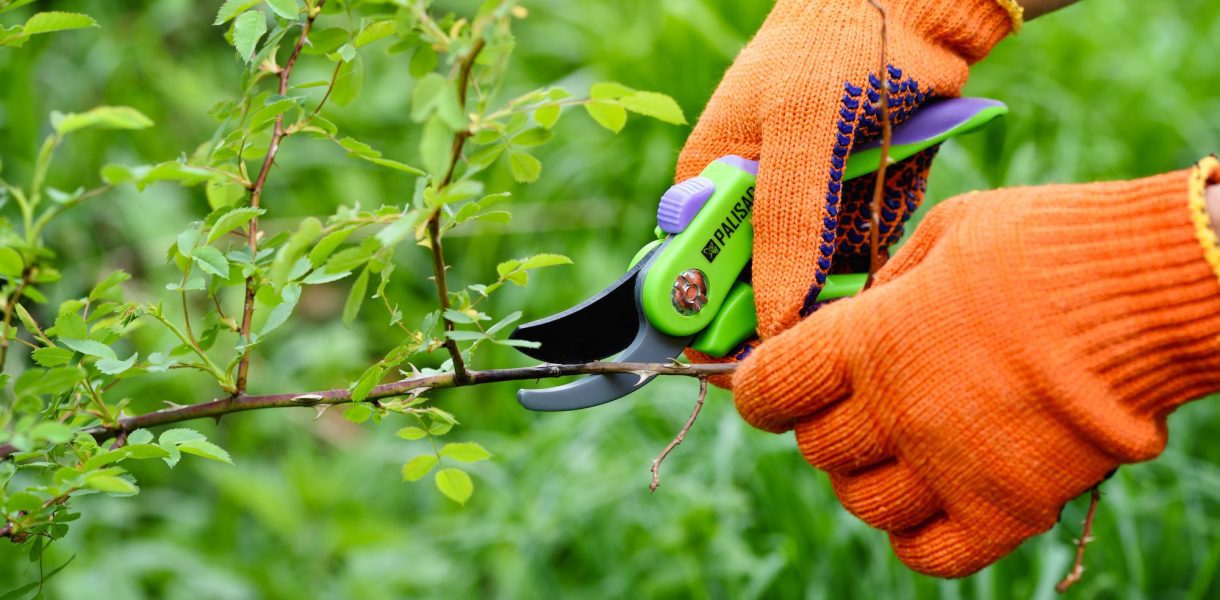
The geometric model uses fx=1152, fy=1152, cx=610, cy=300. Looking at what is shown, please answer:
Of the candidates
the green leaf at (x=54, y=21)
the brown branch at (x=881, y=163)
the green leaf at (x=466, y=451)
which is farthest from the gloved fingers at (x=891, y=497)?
the green leaf at (x=54, y=21)

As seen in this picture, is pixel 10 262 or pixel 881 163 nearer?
pixel 10 262

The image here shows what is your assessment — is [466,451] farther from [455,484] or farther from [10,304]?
[10,304]

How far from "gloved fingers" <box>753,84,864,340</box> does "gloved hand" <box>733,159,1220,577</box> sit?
8cm

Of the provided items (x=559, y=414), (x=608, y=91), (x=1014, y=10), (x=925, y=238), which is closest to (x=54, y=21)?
(x=608, y=91)

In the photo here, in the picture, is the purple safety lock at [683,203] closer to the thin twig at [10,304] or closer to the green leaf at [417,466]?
the green leaf at [417,466]

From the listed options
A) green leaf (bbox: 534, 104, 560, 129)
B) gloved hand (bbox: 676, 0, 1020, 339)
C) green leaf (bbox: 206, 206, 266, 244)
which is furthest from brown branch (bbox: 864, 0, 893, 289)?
green leaf (bbox: 206, 206, 266, 244)

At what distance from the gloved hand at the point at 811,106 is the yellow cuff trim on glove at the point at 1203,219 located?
1.10 feet

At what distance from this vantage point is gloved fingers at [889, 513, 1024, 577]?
127cm

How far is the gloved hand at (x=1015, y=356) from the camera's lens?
116 centimetres

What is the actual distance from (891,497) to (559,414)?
1.42m

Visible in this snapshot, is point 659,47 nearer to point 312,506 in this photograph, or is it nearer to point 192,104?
point 192,104

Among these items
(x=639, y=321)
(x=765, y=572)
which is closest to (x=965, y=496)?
(x=639, y=321)

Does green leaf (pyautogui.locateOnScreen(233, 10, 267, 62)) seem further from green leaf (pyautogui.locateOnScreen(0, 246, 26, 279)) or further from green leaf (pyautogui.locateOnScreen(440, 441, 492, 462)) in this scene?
green leaf (pyautogui.locateOnScreen(440, 441, 492, 462))

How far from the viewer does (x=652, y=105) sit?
1005 millimetres
